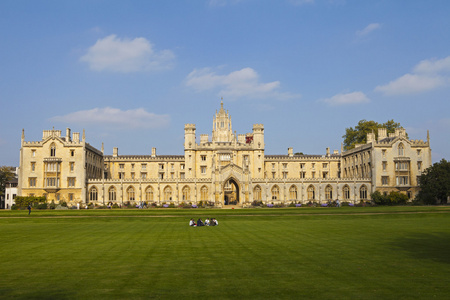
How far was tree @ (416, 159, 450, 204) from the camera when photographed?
6912 cm

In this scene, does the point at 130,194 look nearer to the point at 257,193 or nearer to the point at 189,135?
the point at 189,135

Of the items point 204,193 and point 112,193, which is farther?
point 112,193

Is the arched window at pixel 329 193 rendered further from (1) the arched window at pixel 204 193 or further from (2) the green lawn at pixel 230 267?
(2) the green lawn at pixel 230 267

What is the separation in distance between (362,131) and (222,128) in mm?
33688

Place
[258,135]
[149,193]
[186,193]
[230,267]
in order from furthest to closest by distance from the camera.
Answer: [258,135] < [149,193] < [186,193] < [230,267]

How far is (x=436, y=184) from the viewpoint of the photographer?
69.8 m

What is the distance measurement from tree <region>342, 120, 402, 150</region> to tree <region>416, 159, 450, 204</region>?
28.3 m

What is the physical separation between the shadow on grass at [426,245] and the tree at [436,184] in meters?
49.5

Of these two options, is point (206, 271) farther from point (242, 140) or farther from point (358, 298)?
point (242, 140)

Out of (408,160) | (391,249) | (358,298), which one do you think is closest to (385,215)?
(391,249)

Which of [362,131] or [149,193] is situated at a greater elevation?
[362,131]

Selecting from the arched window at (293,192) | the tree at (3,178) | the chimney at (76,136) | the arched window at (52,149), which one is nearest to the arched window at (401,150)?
the arched window at (293,192)

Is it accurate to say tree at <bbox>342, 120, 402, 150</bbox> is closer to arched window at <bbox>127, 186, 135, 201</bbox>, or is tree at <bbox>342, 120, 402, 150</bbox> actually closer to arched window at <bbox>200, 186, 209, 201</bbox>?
arched window at <bbox>200, 186, 209, 201</bbox>

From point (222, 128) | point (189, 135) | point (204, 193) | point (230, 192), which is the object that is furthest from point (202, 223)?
point (222, 128)
